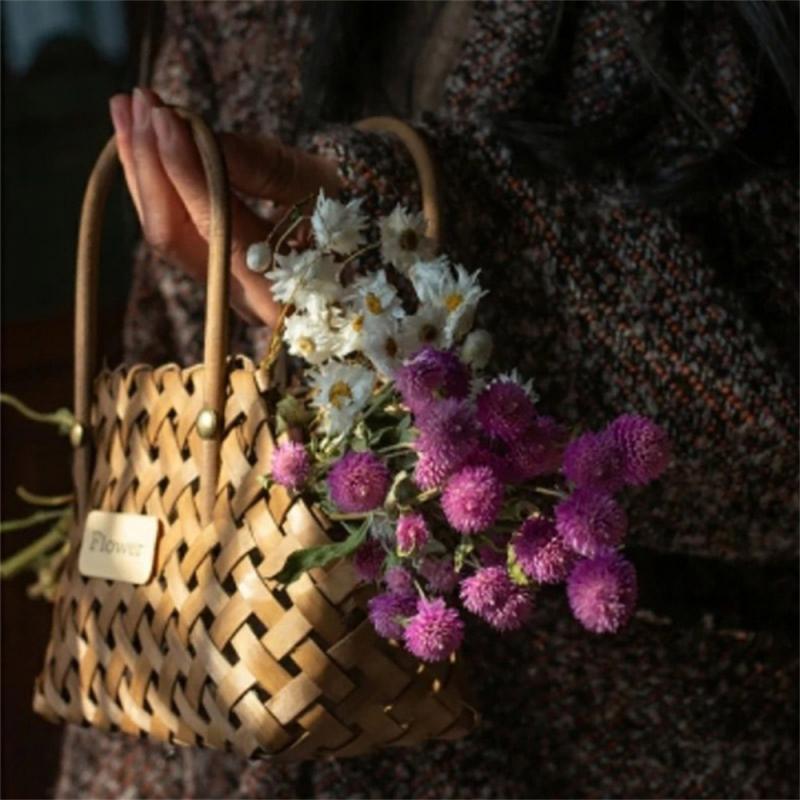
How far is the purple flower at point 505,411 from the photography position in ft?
1.98

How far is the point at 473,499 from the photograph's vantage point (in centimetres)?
59

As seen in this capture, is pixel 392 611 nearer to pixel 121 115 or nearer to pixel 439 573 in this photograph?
pixel 439 573

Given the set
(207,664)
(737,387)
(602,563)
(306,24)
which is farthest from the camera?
(306,24)

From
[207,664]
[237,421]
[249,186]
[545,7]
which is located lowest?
[207,664]

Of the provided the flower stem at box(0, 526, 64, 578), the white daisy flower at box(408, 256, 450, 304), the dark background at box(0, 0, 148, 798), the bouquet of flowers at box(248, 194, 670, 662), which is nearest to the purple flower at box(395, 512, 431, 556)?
the bouquet of flowers at box(248, 194, 670, 662)

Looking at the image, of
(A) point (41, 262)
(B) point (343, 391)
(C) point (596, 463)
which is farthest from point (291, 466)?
(A) point (41, 262)

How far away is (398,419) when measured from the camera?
661mm

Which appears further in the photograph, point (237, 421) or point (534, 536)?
point (237, 421)

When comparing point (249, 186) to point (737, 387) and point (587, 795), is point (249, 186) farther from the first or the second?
point (587, 795)

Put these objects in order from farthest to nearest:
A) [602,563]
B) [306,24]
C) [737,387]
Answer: [306,24], [737,387], [602,563]

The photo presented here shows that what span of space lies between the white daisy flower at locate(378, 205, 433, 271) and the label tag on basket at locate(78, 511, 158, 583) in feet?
0.65

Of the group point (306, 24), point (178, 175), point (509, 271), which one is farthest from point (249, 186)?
point (306, 24)

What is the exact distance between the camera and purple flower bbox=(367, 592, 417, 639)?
641mm

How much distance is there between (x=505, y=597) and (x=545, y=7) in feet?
1.37
